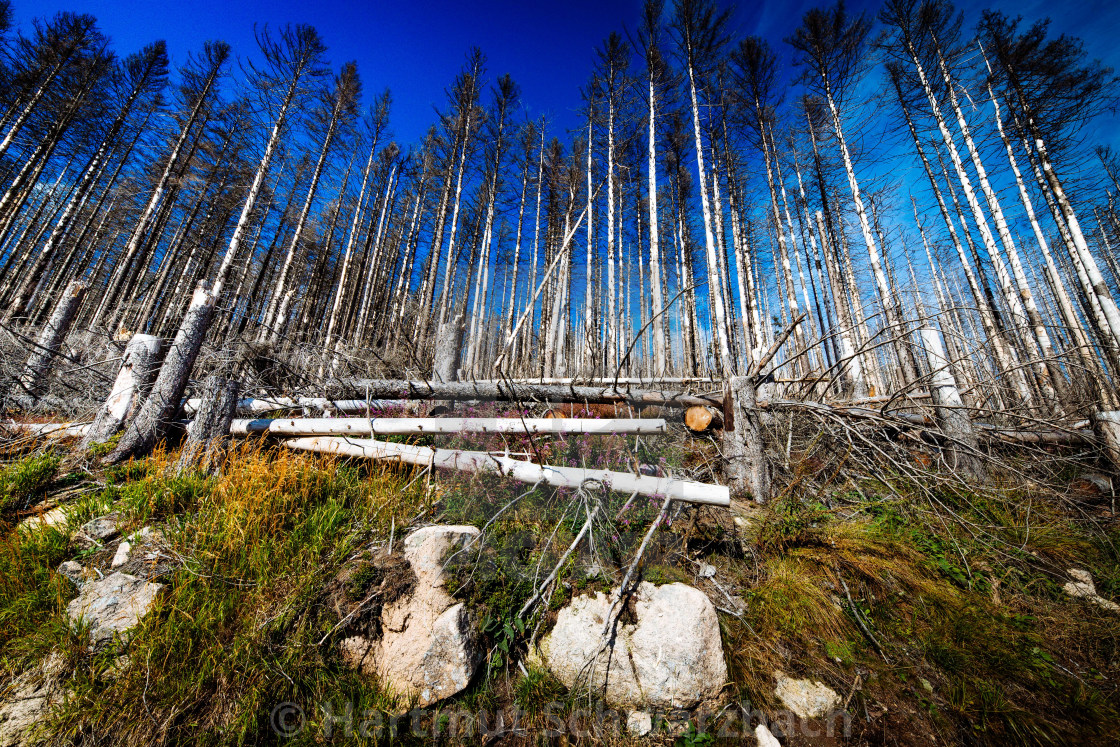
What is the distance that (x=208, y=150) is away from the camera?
599 inches

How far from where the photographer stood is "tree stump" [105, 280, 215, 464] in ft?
12.7

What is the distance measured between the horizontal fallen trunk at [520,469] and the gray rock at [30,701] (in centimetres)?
214

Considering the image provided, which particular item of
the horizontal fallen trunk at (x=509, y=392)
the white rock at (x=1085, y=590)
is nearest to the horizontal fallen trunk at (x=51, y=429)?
the horizontal fallen trunk at (x=509, y=392)

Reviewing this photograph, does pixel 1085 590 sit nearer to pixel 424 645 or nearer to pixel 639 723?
pixel 639 723

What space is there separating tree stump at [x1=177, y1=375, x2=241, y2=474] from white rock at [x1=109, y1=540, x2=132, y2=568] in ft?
2.99

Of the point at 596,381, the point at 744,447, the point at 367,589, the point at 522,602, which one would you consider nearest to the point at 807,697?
the point at 744,447

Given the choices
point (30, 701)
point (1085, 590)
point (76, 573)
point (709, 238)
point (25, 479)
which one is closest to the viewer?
point (30, 701)

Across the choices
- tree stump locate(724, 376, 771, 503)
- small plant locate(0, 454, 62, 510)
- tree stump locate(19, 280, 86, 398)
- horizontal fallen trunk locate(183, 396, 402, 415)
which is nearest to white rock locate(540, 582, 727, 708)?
tree stump locate(724, 376, 771, 503)

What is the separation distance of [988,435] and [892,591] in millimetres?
2668

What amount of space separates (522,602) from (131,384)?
5409mm

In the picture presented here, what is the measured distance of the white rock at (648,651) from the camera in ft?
7.66

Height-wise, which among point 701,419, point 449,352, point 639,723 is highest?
point 449,352

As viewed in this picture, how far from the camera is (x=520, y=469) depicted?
3344 mm

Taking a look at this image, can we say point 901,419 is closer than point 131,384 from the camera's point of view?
Yes
